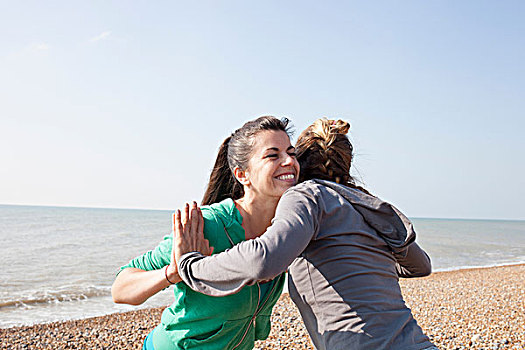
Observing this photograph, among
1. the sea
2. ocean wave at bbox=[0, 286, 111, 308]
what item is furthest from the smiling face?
ocean wave at bbox=[0, 286, 111, 308]

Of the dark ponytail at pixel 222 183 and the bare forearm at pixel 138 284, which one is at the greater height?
the dark ponytail at pixel 222 183

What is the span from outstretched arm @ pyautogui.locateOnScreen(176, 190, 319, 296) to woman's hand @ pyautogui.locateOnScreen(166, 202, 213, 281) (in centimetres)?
17

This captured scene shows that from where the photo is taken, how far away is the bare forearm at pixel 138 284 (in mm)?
2363

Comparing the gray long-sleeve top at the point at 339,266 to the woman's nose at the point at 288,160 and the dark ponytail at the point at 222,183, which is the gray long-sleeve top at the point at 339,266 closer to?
the woman's nose at the point at 288,160

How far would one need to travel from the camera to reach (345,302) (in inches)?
82.3

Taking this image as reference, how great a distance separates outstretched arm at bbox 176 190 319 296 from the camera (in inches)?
69.8

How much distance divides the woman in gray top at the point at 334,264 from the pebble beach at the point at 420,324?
522 centimetres

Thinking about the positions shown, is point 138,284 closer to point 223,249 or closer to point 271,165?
point 223,249

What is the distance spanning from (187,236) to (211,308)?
1.55 feet

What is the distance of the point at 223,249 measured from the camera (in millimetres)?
2586

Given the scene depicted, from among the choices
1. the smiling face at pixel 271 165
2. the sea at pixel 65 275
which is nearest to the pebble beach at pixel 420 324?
the sea at pixel 65 275

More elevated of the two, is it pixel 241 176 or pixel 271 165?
pixel 271 165

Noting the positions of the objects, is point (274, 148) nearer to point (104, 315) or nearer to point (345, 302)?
point (345, 302)

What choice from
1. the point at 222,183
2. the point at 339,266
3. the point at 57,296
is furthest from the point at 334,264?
the point at 57,296
